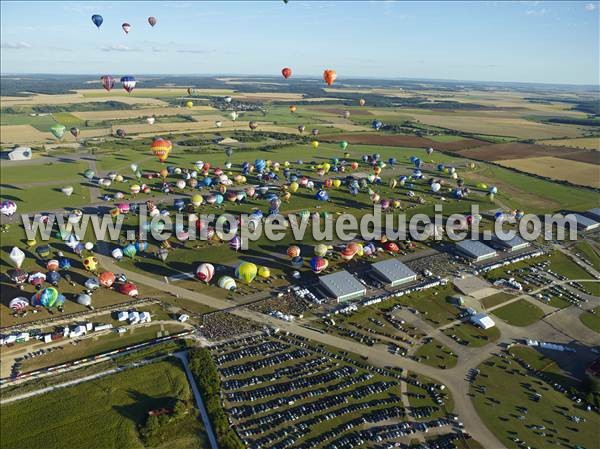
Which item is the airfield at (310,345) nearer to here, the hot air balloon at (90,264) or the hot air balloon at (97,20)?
the hot air balloon at (90,264)

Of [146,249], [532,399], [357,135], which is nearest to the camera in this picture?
[532,399]

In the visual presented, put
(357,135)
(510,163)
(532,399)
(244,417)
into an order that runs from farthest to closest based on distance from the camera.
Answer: (357,135), (510,163), (532,399), (244,417)

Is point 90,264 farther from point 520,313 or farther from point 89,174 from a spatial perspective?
point 520,313

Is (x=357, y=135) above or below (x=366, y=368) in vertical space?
above

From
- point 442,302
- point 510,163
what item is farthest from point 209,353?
point 510,163

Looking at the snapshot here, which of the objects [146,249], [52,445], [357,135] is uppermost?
[357,135]

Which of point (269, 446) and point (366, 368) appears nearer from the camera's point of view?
point (269, 446)

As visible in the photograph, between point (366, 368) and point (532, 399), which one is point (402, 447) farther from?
point (532, 399)
